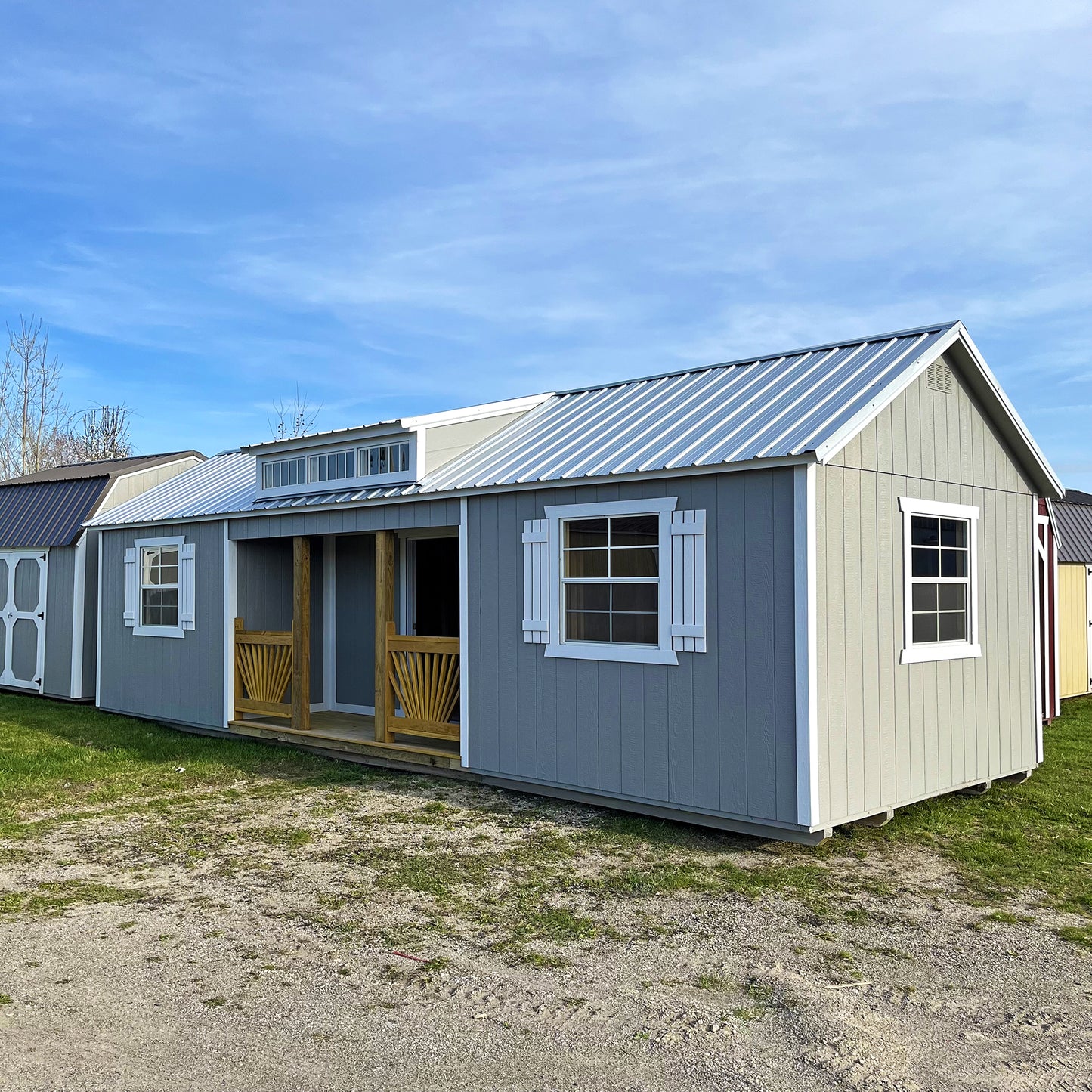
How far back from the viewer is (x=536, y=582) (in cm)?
798

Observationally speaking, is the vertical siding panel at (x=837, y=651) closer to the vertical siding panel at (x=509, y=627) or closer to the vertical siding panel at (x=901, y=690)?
the vertical siding panel at (x=901, y=690)

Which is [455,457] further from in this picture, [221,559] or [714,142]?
[714,142]

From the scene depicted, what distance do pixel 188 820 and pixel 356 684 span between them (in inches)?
179

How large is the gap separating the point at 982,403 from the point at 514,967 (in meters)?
6.34

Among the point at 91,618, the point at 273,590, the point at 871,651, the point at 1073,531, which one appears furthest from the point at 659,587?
the point at 1073,531

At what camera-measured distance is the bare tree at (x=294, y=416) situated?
2789 cm

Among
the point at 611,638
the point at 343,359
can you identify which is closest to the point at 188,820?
the point at 611,638

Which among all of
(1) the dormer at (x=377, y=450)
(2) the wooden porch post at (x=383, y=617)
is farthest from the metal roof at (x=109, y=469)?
(2) the wooden porch post at (x=383, y=617)

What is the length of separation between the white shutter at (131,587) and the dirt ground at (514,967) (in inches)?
232

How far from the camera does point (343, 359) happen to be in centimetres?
2914

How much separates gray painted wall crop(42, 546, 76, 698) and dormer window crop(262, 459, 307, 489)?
193 inches

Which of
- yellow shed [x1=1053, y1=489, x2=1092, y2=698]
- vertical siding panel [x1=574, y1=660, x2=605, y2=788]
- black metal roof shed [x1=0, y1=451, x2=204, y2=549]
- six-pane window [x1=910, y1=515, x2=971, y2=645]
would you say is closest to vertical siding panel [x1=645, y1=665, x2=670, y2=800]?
vertical siding panel [x1=574, y1=660, x2=605, y2=788]

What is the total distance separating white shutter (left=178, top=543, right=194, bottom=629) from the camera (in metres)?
11.8

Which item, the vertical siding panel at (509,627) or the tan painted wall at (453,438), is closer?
the vertical siding panel at (509,627)
